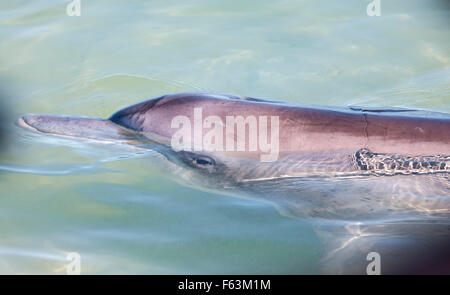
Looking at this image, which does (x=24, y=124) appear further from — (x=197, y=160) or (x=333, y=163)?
(x=333, y=163)

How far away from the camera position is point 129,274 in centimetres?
292

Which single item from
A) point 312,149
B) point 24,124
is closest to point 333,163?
point 312,149

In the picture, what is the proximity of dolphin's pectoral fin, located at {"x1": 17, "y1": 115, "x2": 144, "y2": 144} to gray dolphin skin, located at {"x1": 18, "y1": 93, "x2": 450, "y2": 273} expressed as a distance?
0.05ft

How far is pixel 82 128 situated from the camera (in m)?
3.67

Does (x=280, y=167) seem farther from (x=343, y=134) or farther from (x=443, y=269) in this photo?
(x=443, y=269)

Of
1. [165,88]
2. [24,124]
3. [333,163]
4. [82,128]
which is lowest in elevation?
[333,163]

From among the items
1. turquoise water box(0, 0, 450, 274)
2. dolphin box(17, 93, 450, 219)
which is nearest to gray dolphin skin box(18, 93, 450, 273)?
dolphin box(17, 93, 450, 219)

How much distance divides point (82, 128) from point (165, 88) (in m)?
2.74

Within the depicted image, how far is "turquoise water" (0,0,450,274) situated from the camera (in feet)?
10.4

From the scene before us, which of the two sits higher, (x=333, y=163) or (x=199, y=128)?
(x=199, y=128)

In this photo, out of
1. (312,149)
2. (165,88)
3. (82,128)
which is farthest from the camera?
(165,88)

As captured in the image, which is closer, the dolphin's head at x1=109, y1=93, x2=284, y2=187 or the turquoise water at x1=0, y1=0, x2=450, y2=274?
Result: the turquoise water at x1=0, y1=0, x2=450, y2=274

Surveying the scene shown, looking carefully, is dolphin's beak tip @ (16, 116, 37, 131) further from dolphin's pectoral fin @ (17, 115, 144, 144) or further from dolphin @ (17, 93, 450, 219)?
dolphin @ (17, 93, 450, 219)
